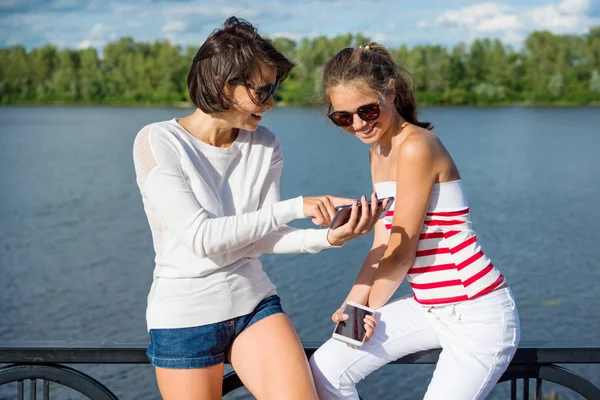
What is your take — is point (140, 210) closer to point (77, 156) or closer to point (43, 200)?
point (43, 200)

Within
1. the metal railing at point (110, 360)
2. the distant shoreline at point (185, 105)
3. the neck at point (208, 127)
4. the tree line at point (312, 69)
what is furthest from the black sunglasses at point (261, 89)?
the distant shoreline at point (185, 105)

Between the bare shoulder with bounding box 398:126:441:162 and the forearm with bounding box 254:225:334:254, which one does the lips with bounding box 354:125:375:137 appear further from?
the forearm with bounding box 254:225:334:254

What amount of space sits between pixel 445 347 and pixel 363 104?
0.80 meters

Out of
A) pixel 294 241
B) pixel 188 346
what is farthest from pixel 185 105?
pixel 188 346

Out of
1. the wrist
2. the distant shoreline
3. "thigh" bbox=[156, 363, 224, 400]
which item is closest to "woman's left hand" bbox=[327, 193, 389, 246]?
the wrist

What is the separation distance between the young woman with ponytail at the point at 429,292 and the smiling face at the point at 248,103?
10.7 inches

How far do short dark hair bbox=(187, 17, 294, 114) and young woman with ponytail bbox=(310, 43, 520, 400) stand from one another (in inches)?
11.8

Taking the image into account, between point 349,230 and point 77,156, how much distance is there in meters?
30.5

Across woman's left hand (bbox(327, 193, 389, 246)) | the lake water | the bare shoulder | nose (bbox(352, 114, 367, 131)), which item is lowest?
the lake water

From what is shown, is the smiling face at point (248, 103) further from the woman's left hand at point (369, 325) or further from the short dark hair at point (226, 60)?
the woman's left hand at point (369, 325)

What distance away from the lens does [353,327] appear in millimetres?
2543

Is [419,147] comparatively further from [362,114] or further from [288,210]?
[288,210]

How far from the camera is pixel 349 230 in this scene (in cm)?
235

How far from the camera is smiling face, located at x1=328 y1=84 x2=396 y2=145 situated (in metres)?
2.70
